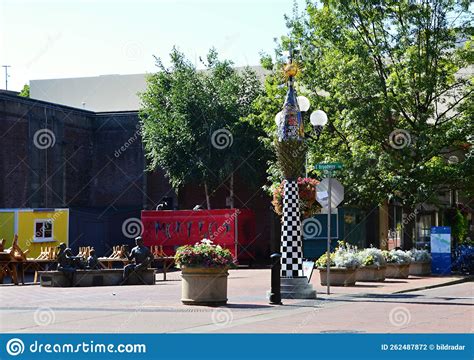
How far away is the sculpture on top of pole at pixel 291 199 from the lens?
21609 mm

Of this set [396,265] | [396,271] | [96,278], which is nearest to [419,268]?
[396,271]

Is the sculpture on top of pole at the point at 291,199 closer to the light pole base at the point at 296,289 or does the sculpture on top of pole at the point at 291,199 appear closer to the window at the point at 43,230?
the light pole base at the point at 296,289

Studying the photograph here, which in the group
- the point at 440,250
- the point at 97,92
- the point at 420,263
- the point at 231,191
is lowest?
the point at 420,263

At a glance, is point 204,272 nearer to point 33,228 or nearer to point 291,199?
point 291,199

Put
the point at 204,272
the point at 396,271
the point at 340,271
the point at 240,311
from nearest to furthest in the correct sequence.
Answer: the point at 240,311, the point at 204,272, the point at 340,271, the point at 396,271

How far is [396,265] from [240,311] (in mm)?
15524

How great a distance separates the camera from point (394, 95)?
116ft

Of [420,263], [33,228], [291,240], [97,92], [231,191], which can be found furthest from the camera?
[97,92]

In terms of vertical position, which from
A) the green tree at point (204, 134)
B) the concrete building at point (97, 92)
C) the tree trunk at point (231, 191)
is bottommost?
the tree trunk at point (231, 191)

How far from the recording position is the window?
3731 cm

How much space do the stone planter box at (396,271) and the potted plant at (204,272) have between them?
549 inches

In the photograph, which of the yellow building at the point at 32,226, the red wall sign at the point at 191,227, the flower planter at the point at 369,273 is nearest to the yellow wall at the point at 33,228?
the yellow building at the point at 32,226

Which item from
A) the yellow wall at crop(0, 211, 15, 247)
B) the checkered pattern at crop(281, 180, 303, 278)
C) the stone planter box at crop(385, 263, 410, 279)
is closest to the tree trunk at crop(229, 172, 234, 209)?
the yellow wall at crop(0, 211, 15, 247)

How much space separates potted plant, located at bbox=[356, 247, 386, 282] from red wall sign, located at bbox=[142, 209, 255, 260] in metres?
13.3
